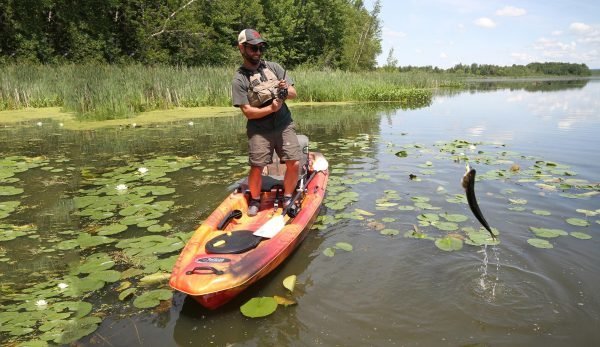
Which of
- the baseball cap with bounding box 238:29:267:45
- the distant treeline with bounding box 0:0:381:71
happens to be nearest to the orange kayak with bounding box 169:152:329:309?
the baseball cap with bounding box 238:29:267:45

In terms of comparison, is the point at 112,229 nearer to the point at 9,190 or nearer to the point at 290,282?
the point at 290,282

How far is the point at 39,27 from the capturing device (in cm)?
2180

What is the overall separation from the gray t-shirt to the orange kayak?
0.77m

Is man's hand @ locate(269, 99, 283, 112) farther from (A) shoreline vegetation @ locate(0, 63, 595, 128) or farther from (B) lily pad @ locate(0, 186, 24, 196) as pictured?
(A) shoreline vegetation @ locate(0, 63, 595, 128)

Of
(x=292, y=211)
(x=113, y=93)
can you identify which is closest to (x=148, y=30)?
(x=113, y=93)

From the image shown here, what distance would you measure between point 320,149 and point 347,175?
240 centimetres

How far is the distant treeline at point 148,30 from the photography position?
21.2 metres

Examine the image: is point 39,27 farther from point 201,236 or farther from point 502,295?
point 502,295

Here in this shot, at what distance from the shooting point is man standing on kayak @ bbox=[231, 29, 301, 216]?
396 centimetres

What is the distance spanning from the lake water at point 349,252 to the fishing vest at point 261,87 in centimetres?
155

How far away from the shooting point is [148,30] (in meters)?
25.7

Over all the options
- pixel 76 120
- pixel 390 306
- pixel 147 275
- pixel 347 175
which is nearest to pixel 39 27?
pixel 76 120

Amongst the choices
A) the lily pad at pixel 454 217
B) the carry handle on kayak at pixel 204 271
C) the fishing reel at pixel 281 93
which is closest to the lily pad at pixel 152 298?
the carry handle on kayak at pixel 204 271

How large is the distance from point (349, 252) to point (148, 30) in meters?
25.8
